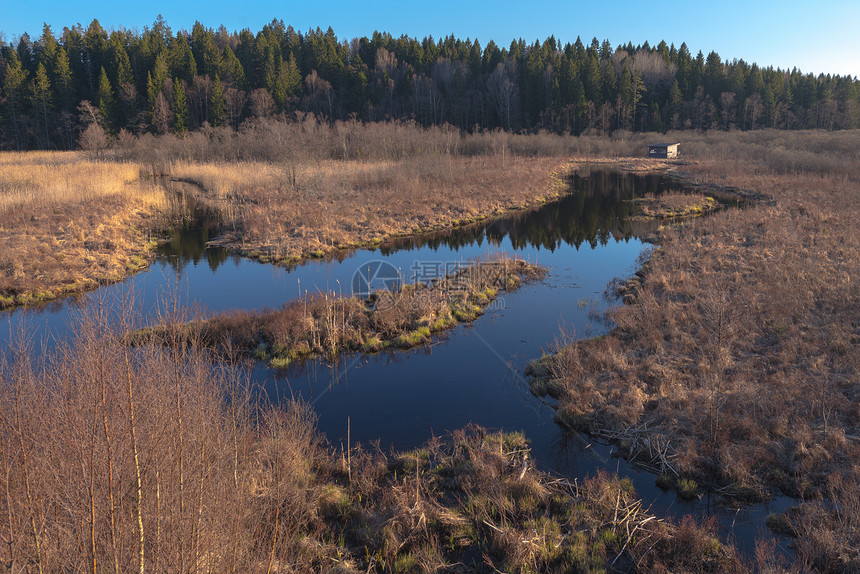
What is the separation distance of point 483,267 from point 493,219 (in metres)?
10.6

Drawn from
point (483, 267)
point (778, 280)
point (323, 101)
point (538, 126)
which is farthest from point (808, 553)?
point (323, 101)

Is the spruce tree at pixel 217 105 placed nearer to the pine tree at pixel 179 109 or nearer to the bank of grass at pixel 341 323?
the pine tree at pixel 179 109

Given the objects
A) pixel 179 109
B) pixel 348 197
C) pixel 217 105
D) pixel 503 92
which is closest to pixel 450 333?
pixel 348 197

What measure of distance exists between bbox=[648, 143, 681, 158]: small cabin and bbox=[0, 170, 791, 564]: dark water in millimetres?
35653

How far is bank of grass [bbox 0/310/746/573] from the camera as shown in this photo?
3.16 meters

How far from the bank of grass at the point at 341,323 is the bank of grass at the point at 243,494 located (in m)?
3.60

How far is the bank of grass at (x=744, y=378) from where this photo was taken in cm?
634

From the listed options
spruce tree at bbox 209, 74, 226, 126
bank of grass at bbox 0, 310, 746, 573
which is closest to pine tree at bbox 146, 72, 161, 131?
spruce tree at bbox 209, 74, 226, 126

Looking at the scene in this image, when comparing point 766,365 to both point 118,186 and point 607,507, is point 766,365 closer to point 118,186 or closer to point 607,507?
point 607,507

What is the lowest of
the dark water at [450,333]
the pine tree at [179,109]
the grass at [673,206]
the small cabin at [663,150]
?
the dark water at [450,333]

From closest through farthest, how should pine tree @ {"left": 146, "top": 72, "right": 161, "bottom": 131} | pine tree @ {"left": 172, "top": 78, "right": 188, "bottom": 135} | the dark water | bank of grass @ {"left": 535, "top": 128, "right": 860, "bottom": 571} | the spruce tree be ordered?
bank of grass @ {"left": 535, "top": 128, "right": 860, "bottom": 571}, the dark water, pine tree @ {"left": 146, "top": 72, "right": 161, "bottom": 131}, pine tree @ {"left": 172, "top": 78, "right": 188, "bottom": 135}, the spruce tree

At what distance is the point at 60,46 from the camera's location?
68.0 m

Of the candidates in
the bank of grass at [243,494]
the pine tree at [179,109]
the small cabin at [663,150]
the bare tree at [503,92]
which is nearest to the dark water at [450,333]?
the bank of grass at [243,494]

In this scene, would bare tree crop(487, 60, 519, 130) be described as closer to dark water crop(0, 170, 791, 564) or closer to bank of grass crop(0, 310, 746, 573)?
dark water crop(0, 170, 791, 564)
